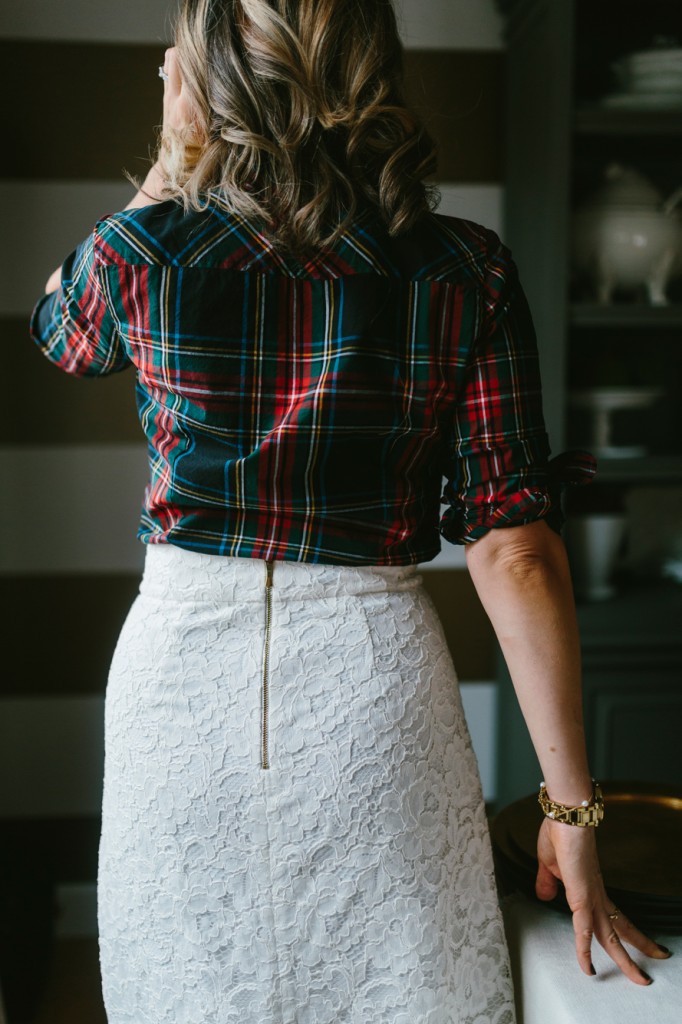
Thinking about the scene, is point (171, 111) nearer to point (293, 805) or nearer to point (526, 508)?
point (526, 508)

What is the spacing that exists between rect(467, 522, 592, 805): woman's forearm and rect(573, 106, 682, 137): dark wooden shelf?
4.17 feet

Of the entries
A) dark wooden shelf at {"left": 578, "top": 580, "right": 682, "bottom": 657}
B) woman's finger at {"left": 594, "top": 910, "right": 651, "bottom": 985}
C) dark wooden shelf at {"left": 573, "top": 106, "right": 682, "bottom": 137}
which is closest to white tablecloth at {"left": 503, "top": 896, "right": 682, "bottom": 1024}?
woman's finger at {"left": 594, "top": 910, "right": 651, "bottom": 985}

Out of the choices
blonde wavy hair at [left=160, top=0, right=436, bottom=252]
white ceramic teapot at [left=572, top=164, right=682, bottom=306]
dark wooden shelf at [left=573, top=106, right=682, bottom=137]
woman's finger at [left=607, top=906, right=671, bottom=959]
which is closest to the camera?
blonde wavy hair at [left=160, top=0, right=436, bottom=252]

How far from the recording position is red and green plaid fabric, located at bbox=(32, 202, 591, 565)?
0.74m

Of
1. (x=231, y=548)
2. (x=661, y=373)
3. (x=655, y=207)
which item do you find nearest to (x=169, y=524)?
(x=231, y=548)

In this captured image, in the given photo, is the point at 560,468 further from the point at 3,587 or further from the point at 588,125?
the point at 3,587

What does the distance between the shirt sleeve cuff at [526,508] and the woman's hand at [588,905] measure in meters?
0.28

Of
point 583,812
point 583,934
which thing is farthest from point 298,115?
point 583,934

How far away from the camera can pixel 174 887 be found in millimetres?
792

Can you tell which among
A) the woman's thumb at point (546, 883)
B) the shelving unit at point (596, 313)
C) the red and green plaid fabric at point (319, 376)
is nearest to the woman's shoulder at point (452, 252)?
the red and green plaid fabric at point (319, 376)

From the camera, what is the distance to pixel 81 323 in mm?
888

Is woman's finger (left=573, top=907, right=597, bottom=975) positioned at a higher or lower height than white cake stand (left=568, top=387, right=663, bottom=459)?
lower

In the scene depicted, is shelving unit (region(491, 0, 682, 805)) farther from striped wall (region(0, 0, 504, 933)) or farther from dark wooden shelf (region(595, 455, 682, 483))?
striped wall (region(0, 0, 504, 933))

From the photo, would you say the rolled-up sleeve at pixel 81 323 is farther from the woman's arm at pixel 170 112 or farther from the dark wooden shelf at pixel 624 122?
the dark wooden shelf at pixel 624 122
